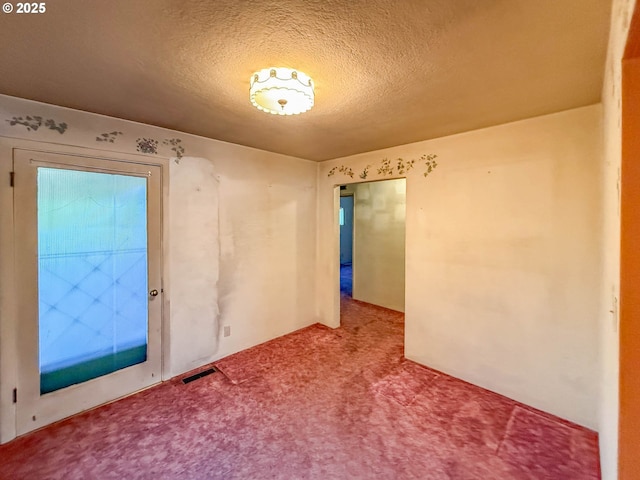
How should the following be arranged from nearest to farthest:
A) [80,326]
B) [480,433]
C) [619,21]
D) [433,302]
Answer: [619,21] < [480,433] < [80,326] < [433,302]

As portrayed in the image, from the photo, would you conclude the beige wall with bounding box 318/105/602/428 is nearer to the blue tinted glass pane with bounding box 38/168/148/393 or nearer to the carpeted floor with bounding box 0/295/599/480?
the carpeted floor with bounding box 0/295/599/480

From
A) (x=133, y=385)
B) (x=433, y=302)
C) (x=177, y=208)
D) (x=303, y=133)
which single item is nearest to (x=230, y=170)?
(x=177, y=208)

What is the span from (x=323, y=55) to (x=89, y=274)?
242 centimetres

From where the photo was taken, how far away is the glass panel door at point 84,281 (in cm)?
198

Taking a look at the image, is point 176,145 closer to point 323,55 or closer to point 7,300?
point 7,300

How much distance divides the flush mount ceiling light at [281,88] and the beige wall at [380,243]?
10.8 feet

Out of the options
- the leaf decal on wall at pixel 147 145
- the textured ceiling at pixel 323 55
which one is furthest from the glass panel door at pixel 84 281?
the textured ceiling at pixel 323 55

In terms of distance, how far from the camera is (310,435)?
6.46 feet

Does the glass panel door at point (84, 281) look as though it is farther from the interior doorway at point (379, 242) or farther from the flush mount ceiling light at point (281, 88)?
the interior doorway at point (379, 242)

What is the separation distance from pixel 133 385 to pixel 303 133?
2.79 metres

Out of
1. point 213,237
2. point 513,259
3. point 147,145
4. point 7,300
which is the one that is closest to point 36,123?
point 147,145

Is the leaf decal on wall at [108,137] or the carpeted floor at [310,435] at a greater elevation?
the leaf decal on wall at [108,137]

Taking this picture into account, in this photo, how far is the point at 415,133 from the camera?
2.64 metres

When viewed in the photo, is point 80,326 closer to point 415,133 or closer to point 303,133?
point 303,133
